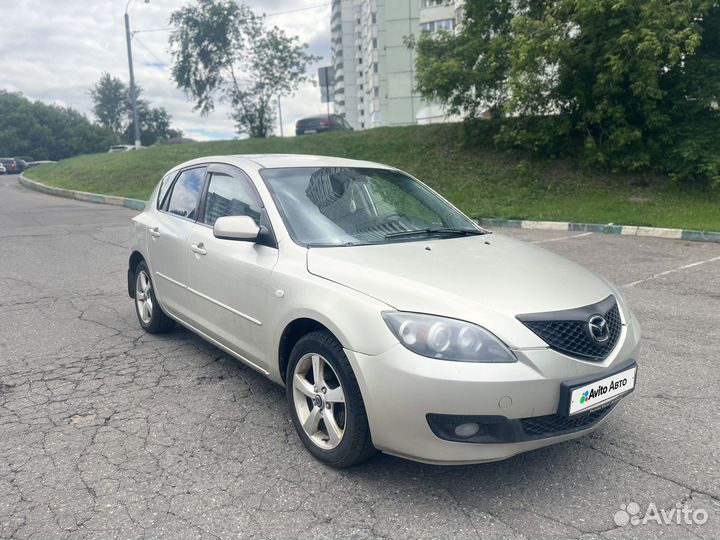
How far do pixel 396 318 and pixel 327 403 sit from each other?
65cm

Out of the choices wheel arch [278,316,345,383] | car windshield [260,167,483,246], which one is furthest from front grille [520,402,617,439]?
car windshield [260,167,483,246]

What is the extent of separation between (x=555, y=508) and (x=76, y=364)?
3602 millimetres

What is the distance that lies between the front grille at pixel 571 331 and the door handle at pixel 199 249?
7.65 feet

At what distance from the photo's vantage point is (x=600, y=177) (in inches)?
582

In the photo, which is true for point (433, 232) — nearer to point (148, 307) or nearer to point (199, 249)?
point (199, 249)

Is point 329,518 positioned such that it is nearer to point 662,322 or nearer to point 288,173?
point 288,173

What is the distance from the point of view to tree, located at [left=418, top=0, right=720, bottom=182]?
40.4 feet

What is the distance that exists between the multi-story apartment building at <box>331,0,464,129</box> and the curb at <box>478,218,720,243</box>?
748 cm

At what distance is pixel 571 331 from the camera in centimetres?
254

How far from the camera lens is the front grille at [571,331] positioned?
248cm

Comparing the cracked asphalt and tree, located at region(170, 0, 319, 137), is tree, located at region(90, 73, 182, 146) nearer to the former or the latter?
tree, located at region(170, 0, 319, 137)

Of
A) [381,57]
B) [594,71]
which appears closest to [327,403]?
[594,71]

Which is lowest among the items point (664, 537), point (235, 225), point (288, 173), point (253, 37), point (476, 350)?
point (664, 537)

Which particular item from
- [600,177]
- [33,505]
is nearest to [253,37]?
[600,177]
